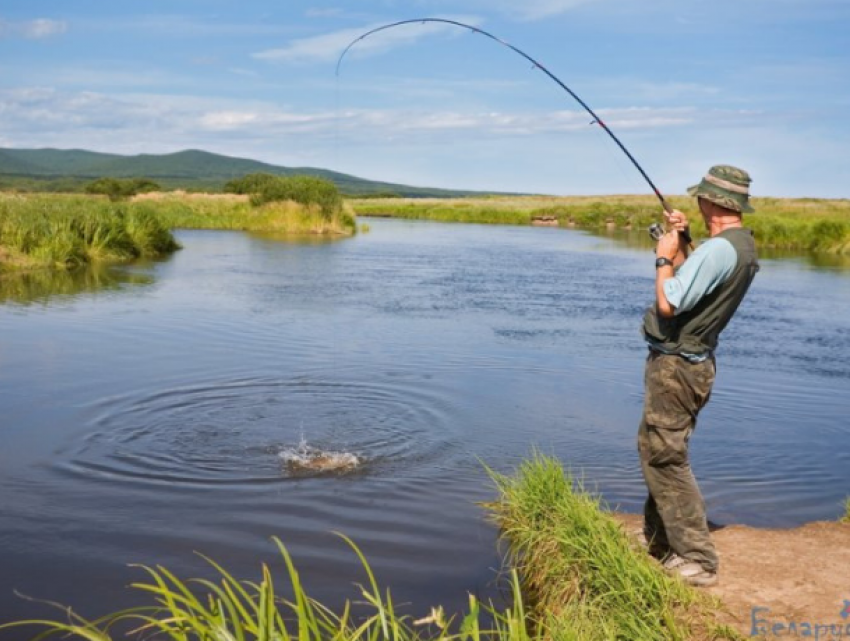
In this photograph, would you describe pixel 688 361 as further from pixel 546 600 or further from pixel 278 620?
pixel 278 620

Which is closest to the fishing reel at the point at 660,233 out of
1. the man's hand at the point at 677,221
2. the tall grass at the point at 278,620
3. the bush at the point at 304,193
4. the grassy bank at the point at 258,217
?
the man's hand at the point at 677,221

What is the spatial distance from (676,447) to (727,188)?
3.80 ft

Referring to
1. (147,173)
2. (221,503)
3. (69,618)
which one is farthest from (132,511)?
(147,173)

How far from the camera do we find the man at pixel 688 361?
14.1 feet

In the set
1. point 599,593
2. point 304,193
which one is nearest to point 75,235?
point 304,193

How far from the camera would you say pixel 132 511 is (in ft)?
19.0

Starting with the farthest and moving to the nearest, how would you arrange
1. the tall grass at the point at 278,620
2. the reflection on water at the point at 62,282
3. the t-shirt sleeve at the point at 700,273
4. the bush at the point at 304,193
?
the bush at the point at 304,193 → the reflection on water at the point at 62,282 → the t-shirt sleeve at the point at 700,273 → the tall grass at the point at 278,620

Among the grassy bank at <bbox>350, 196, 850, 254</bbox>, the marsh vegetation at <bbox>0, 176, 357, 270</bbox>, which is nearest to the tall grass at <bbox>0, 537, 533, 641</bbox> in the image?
the marsh vegetation at <bbox>0, 176, 357, 270</bbox>

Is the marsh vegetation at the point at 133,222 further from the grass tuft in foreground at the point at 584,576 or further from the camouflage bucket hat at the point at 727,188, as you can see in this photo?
the camouflage bucket hat at the point at 727,188

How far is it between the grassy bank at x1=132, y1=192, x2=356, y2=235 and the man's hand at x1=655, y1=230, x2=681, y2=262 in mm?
30422

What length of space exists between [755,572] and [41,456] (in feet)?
15.5

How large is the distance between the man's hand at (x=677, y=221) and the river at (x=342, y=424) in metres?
1.94

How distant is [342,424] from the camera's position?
26.2 ft

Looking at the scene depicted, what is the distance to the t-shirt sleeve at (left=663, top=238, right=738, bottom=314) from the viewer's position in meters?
4.17
